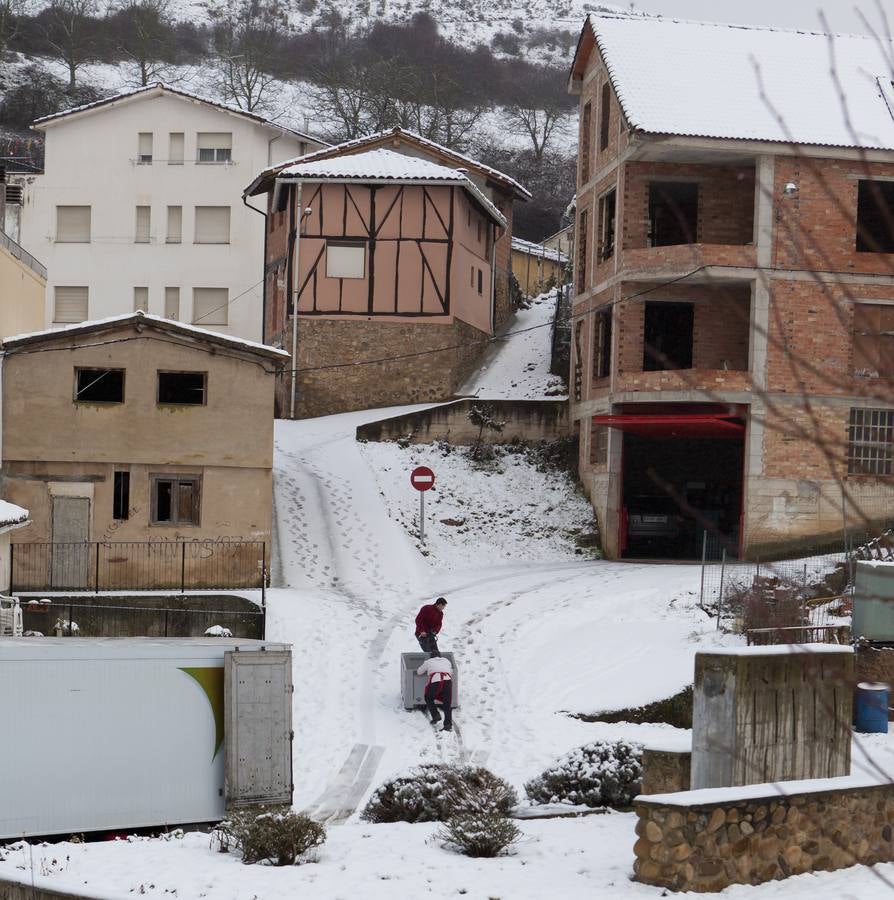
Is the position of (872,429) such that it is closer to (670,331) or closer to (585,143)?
(670,331)

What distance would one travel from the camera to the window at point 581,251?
36.7 metres

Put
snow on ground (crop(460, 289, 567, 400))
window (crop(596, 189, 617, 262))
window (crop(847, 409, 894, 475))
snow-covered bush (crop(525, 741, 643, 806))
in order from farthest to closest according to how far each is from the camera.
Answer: snow on ground (crop(460, 289, 567, 400))
window (crop(596, 189, 617, 262))
window (crop(847, 409, 894, 475))
snow-covered bush (crop(525, 741, 643, 806))

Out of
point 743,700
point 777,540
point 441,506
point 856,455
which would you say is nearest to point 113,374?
point 441,506

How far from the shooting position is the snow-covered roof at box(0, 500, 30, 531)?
24188mm

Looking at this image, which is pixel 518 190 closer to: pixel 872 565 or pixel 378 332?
pixel 378 332

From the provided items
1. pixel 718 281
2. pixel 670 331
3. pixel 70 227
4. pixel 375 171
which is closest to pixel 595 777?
pixel 718 281

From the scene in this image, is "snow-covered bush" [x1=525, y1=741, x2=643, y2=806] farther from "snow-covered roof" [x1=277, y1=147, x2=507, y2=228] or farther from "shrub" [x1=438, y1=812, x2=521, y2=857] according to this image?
"snow-covered roof" [x1=277, y1=147, x2=507, y2=228]

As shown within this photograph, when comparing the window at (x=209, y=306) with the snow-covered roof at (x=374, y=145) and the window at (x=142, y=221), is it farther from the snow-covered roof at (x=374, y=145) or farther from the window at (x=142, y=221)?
the snow-covered roof at (x=374, y=145)

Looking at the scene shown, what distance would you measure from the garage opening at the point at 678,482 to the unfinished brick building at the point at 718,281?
0.05 m

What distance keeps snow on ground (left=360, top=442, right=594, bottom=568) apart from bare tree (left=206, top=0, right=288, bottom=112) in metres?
50.1

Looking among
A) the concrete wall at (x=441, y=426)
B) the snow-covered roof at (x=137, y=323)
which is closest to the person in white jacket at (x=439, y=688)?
the snow-covered roof at (x=137, y=323)

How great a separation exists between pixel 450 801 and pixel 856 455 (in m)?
20.0

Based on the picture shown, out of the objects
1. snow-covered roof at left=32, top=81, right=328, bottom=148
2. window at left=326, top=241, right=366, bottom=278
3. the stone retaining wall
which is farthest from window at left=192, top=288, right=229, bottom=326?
the stone retaining wall

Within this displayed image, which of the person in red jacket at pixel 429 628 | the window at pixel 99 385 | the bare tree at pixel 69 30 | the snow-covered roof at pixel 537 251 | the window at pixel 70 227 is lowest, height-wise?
the person in red jacket at pixel 429 628
